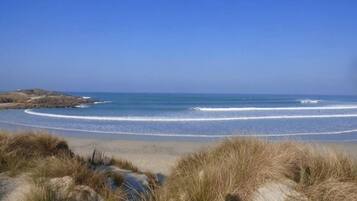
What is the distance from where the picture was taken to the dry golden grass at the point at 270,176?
5.04 m

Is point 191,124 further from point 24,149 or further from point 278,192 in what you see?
point 278,192

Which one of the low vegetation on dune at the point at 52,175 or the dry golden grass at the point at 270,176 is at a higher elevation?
the dry golden grass at the point at 270,176

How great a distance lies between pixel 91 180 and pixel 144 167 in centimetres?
631

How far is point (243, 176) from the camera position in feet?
18.5

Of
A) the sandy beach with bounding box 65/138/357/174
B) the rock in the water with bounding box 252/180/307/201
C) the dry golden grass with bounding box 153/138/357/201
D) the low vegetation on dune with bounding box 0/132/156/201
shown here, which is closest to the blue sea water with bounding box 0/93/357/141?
the sandy beach with bounding box 65/138/357/174

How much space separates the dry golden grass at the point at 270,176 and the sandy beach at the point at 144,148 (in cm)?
810

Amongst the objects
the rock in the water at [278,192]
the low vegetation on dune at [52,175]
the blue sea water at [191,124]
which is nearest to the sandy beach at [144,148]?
the blue sea water at [191,124]

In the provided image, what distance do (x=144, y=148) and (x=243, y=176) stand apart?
1310 centimetres

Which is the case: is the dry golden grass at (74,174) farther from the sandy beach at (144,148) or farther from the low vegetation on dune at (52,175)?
the sandy beach at (144,148)

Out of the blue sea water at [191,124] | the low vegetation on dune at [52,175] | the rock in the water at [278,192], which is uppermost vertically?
the rock in the water at [278,192]

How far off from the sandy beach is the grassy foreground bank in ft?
22.8

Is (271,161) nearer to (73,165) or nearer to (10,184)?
(73,165)

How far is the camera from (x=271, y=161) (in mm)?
5820

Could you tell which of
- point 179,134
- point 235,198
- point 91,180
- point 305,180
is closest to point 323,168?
point 305,180
